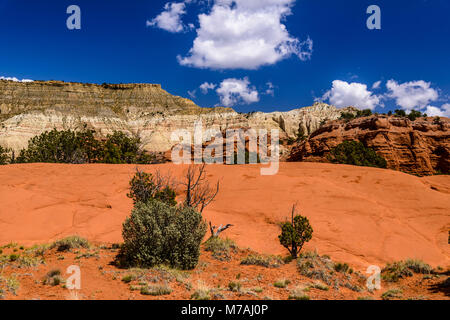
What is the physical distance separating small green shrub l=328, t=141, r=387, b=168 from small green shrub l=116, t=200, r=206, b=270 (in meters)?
21.6

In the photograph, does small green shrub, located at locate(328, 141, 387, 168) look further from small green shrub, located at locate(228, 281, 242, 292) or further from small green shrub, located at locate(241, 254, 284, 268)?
small green shrub, located at locate(228, 281, 242, 292)

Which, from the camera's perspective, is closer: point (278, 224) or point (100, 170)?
point (278, 224)

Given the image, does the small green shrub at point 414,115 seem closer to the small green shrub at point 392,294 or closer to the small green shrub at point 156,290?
the small green shrub at point 392,294

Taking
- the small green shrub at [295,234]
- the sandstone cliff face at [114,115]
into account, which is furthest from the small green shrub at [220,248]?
the sandstone cliff face at [114,115]

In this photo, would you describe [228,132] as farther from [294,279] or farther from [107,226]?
[294,279]

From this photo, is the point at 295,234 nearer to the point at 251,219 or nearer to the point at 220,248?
the point at 220,248

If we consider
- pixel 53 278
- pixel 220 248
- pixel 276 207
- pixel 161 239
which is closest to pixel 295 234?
pixel 220 248

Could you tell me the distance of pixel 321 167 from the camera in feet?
74.4

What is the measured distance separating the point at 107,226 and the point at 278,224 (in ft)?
29.2
